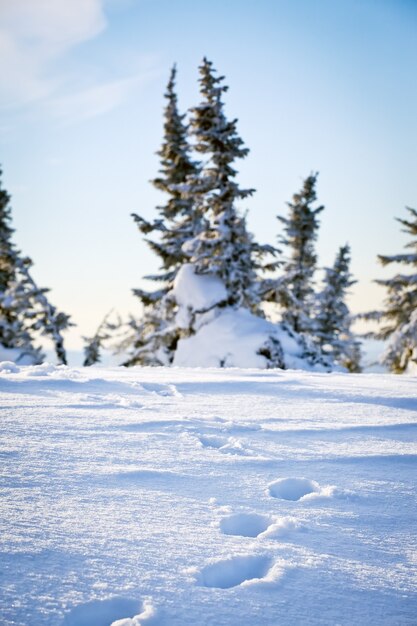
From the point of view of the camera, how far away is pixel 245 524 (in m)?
1.72

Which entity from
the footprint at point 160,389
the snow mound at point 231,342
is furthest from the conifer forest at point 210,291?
the footprint at point 160,389

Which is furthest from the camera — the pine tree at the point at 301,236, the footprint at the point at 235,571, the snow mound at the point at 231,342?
the pine tree at the point at 301,236

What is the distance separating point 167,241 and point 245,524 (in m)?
15.8

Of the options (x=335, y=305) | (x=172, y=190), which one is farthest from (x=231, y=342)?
(x=335, y=305)

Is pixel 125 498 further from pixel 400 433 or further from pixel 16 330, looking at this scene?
pixel 16 330

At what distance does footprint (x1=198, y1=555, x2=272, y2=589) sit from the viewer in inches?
52.9

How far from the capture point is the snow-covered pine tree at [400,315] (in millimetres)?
15250

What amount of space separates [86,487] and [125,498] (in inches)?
9.2

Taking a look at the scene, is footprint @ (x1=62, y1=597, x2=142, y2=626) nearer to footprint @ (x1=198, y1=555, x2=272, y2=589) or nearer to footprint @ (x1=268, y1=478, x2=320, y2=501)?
footprint @ (x1=198, y1=555, x2=272, y2=589)

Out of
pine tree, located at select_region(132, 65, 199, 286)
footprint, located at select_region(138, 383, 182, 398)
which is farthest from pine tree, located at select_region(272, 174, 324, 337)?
footprint, located at select_region(138, 383, 182, 398)

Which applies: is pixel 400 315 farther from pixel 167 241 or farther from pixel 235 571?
pixel 235 571

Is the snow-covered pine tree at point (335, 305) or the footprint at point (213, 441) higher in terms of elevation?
the snow-covered pine tree at point (335, 305)

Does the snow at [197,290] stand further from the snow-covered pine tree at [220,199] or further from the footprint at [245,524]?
the footprint at [245,524]

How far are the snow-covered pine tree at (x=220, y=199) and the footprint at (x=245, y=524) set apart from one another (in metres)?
11.9
